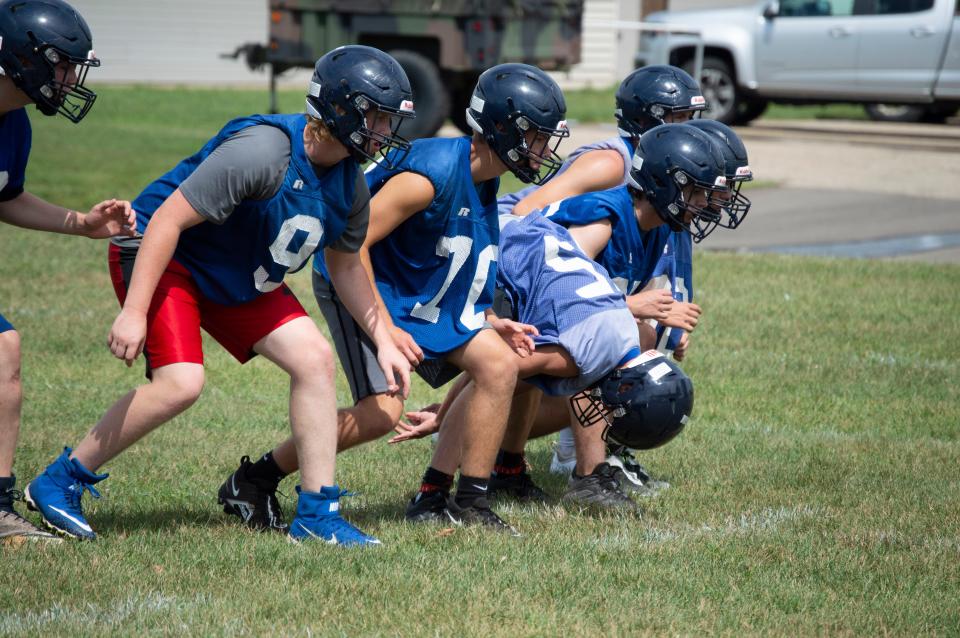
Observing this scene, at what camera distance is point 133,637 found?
340 centimetres

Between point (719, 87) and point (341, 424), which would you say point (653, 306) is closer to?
point (341, 424)

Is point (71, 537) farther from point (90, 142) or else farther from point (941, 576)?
point (90, 142)

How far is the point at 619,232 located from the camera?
504cm

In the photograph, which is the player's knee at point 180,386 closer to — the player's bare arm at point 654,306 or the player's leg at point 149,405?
the player's leg at point 149,405

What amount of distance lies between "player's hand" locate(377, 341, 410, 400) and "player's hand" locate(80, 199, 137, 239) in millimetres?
914

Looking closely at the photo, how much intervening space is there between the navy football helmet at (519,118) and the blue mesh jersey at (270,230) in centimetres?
56

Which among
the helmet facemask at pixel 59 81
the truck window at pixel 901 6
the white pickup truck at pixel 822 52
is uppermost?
the helmet facemask at pixel 59 81

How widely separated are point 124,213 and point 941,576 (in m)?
2.89

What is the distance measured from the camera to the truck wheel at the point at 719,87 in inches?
767

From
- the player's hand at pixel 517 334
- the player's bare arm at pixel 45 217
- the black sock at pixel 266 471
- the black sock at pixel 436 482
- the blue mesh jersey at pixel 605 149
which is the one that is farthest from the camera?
the blue mesh jersey at pixel 605 149

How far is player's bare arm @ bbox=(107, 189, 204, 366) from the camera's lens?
385 centimetres

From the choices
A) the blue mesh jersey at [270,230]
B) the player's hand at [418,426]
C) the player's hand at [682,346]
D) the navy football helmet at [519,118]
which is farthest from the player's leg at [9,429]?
the player's hand at [682,346]

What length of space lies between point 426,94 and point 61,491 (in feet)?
44.0

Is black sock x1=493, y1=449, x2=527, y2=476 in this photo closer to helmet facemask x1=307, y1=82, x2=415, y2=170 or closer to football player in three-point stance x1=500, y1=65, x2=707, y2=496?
football player in three-point stance x1=500, y1=65, x2=707, y2=496
